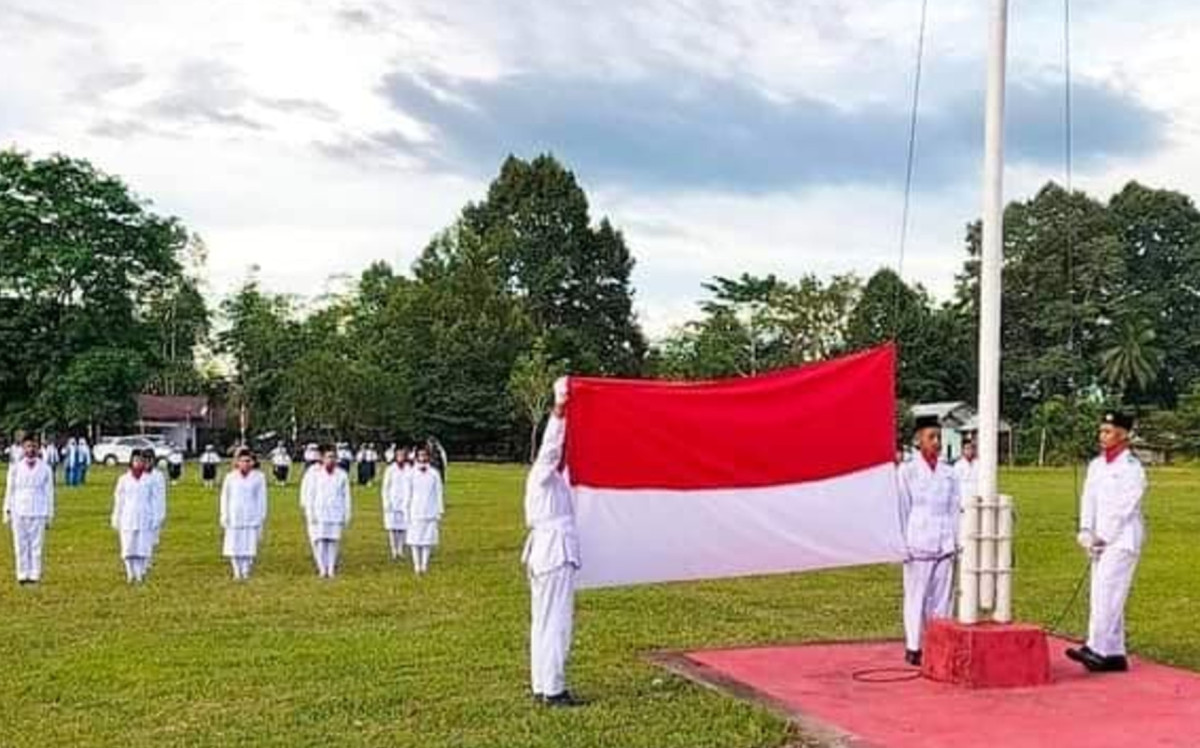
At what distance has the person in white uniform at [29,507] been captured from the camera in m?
17.5

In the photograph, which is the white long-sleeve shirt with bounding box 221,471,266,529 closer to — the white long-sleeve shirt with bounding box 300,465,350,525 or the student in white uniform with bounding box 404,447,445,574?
the white long-sleeve shirt with bounding box 300,465,350,525

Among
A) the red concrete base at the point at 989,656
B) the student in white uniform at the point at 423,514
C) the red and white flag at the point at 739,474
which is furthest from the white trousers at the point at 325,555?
the red concrete base at the point at 989,656

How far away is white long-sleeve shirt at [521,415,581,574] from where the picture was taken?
370 inches

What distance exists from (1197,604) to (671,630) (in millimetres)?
5767

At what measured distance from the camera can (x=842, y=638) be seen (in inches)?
490

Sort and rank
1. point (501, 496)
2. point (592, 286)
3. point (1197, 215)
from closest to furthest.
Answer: point (501, 496)
point (592, 286)
point (1197, 215)

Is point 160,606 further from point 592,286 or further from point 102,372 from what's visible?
point 592,286

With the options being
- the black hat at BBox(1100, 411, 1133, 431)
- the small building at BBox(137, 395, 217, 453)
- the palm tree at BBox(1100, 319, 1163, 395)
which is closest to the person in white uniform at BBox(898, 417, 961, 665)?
the black hat at BBox(1100, 411, 1133, 431)

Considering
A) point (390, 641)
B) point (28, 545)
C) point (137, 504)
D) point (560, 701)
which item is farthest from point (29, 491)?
point (560, 701)

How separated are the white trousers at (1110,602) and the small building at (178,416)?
74.3 m

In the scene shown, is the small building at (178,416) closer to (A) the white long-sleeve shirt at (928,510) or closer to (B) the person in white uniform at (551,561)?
(A) the white long-sleeve shirt at (928,510)

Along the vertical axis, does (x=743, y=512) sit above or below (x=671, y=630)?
above

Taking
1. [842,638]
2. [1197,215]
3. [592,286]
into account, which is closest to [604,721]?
[842,638]

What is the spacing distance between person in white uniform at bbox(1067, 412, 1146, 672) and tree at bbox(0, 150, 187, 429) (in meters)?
49.6
